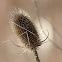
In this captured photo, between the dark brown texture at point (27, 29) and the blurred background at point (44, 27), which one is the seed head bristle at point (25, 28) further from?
the blurred background at point (44, 27)

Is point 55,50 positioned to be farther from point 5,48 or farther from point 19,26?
point 19,26

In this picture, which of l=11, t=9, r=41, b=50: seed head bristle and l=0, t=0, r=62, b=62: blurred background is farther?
l=0, t=0, r=62, b=62: blurred background

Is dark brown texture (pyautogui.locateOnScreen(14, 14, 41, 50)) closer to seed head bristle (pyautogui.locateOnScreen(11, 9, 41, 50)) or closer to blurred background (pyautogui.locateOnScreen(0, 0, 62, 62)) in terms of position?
seed head bristle (pyautogui.locateOnScreen(11, 9, 41, 50))

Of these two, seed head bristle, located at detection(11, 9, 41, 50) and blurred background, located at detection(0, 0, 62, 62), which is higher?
blurred background, located at detection(0, 0, 62, 62)

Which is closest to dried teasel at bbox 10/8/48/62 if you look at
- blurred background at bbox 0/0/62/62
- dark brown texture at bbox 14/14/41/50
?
dark brown texture at bbox 14/14/41/50

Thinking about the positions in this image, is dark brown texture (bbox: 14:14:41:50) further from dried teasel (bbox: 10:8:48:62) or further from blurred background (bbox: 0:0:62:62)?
blurred background (bbox: 0:0:62:62)
